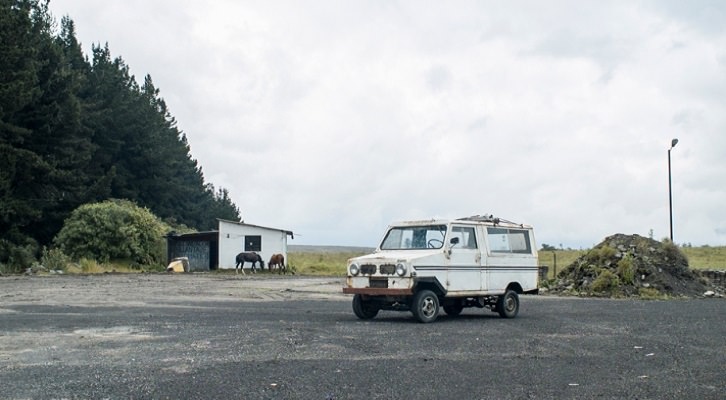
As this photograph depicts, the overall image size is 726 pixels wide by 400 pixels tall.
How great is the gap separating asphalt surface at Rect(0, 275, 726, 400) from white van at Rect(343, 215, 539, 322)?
0.48 metres

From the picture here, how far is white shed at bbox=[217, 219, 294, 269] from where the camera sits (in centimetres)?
4800

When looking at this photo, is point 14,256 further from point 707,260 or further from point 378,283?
point 707,260

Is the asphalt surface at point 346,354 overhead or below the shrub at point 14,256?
below

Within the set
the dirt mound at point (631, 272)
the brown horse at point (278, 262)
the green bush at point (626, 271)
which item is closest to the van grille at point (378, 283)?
the dirt mound at point (631, 272)

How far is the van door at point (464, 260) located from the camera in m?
15.9

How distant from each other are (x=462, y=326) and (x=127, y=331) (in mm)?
6426

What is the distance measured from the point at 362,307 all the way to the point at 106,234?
32432 millimetres

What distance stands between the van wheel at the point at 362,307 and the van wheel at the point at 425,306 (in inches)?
49.7

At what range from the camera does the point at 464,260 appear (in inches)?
639

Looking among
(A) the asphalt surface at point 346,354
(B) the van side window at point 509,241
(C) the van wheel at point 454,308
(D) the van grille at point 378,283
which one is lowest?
(A) the asphalt surface at point 346,354

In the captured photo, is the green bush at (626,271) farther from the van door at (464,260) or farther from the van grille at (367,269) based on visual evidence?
the van grille at (367,269)

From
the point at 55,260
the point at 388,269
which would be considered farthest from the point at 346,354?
the point at 55,260

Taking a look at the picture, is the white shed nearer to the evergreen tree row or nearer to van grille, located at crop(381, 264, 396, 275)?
the evergreen tree row

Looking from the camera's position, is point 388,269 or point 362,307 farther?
point 362,307
